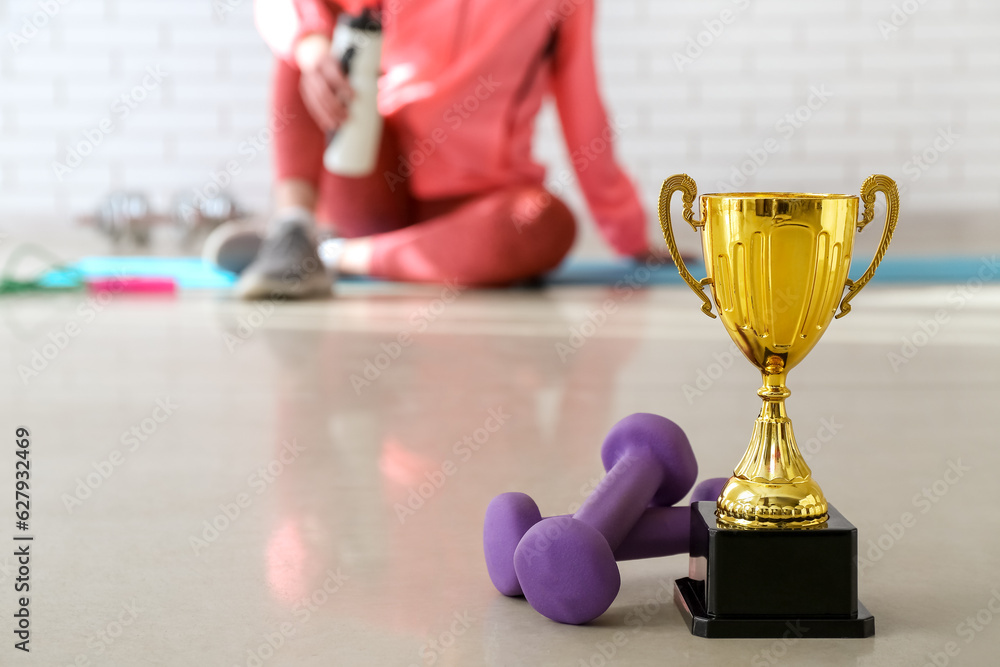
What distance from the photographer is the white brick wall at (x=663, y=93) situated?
4562 mm

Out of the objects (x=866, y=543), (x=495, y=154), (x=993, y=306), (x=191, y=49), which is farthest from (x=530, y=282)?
(x=191, y=49)

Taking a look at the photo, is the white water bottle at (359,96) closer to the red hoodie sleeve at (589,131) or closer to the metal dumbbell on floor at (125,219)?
the red hoodie sleeve at (589,131)

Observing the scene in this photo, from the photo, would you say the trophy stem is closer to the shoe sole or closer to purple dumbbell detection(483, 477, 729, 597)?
purple dumbbell detection(483, 477, 729, 597)

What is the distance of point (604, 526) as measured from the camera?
734 millimetres

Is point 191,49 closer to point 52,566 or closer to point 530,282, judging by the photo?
point 530,282

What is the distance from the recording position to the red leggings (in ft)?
8.75

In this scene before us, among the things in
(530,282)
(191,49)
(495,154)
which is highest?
(191,49)

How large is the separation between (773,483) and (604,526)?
0.12m

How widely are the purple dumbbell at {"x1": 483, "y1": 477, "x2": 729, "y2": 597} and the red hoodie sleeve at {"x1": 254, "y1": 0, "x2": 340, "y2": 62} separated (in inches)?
79.3

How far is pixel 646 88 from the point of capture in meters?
4.59

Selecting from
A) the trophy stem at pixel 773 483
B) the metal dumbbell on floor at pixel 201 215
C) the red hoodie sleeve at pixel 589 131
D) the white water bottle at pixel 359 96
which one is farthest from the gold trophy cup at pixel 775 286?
the metal dumbbell on floor at pixel 201 215

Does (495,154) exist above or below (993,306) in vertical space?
above

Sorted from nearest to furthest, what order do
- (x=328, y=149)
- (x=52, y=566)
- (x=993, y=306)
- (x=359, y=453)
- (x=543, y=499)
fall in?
(x=52, y=566) → (x=543, y=499) → (x=359, y=453) → (x=993, y=306) → (x=328, y=149)

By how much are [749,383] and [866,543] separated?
713 mm
